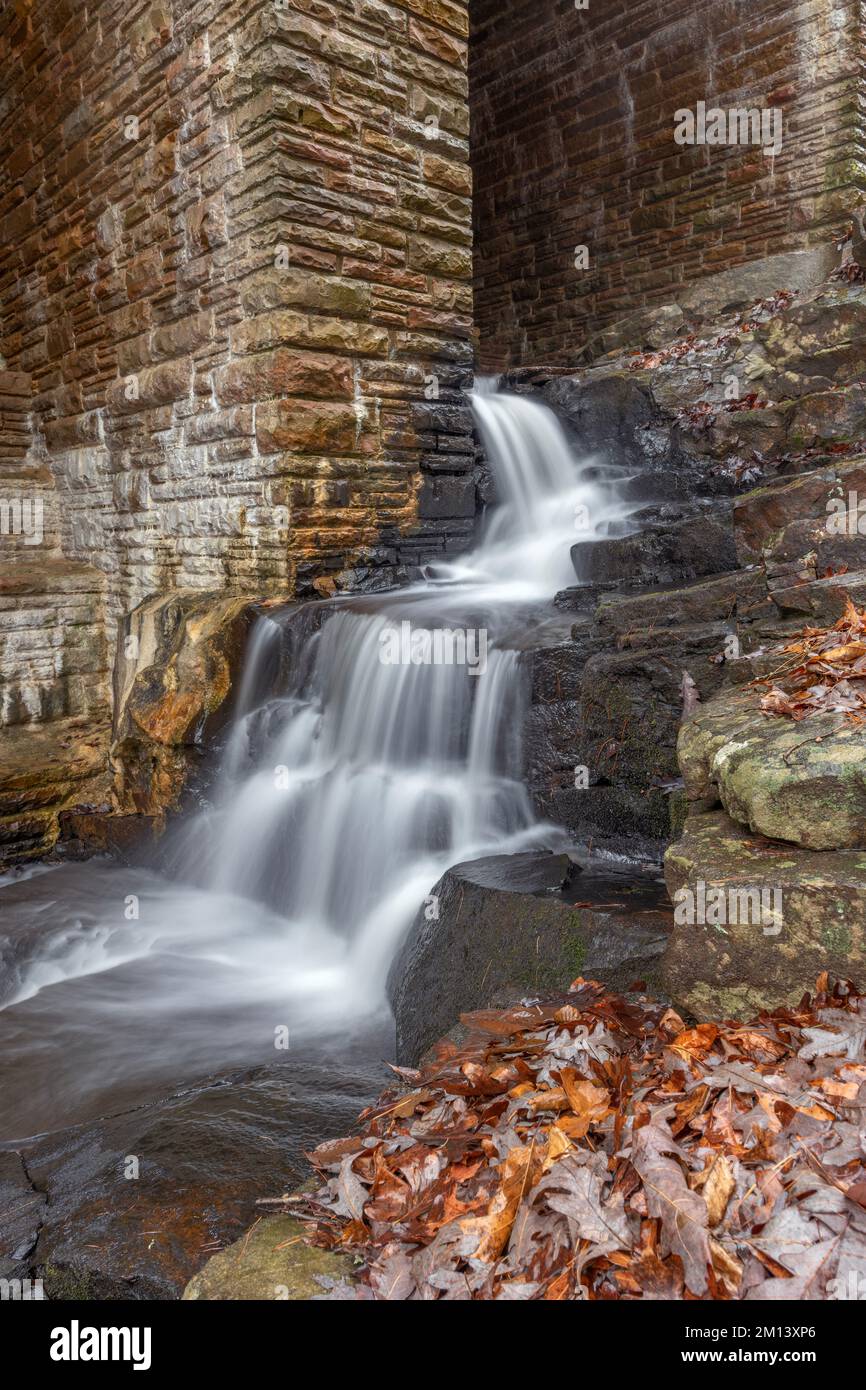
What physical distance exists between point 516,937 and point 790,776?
124cm

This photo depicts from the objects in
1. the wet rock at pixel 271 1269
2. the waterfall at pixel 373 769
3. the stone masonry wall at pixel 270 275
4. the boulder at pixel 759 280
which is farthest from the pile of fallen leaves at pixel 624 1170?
the boulder at pixel 759 280

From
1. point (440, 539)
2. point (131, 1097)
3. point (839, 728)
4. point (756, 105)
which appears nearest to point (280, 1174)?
point (131, 1097)

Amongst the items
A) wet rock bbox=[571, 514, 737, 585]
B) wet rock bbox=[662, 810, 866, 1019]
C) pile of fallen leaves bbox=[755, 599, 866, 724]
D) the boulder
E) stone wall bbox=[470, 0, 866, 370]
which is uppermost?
stone wall bbox=[470, 0, 866, 370]

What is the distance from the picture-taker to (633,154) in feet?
37.1

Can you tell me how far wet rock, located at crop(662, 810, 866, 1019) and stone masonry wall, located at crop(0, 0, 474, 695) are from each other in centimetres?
459

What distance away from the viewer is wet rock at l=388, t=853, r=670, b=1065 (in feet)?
9.78

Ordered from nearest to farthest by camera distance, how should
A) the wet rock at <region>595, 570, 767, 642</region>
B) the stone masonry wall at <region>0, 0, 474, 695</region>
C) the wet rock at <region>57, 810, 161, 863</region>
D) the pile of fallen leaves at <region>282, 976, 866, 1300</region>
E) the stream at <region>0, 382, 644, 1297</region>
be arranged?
1. the pile of fallen leaves at <region>282, 976, 866, 1300</region>
2. the stream at <region>0, 382, 644, 1297</region>
3. the wet rock at <region>595, 570, 767, 642</region>
4. the stone masonry wall at <region>0, 0, 474, 695</region>
5. the wet rock at <region>57, 810, 161, 863</region>

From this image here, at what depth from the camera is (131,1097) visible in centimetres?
356

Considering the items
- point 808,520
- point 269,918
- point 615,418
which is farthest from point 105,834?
point 808,520

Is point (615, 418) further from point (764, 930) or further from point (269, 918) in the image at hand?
point (764, 930)

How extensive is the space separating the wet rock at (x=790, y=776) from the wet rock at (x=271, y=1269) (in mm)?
1501

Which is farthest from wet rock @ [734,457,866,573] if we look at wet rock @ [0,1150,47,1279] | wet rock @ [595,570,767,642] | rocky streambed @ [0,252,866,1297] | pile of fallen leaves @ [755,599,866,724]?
wet rock @ [0,1150,47,1279]

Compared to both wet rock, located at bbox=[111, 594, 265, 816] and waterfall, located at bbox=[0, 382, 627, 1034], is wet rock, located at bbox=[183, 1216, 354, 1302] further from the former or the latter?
wet rock, located at bbox=[111, 594, 265, 816]
